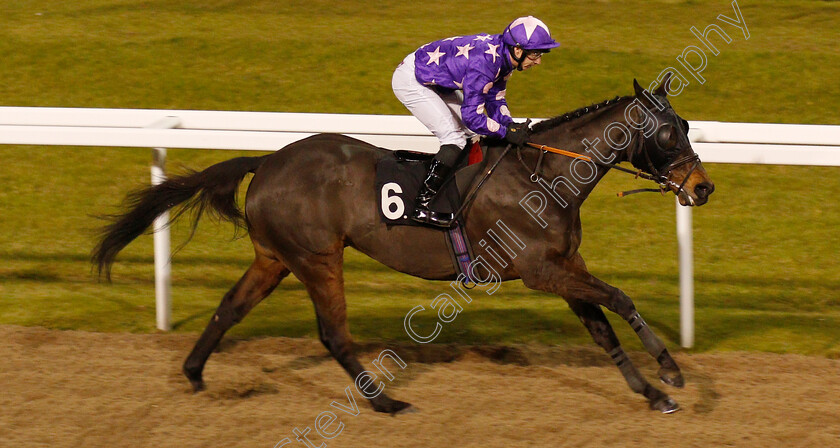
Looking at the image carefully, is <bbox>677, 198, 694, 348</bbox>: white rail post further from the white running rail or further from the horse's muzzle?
the horse's muzzle

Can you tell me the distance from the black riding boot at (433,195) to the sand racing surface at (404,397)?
78 cm

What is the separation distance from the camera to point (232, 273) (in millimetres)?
6180

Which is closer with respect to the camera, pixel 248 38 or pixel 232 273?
pixel 232 273

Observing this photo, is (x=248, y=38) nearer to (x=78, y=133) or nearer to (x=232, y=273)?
(x=232, y=273)

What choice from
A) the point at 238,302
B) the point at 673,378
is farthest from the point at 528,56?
the point at 238,302

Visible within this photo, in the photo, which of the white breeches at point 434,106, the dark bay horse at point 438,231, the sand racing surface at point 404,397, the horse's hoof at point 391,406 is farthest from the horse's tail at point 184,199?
the horse's hoof at point 391,406

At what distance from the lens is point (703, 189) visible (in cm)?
389

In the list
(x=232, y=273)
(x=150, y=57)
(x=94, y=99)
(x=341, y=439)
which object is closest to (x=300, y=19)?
(x=150, y=57)

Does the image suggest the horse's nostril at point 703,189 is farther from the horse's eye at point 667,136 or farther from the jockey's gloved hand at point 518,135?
the jockey's gloved hand at point 518,135

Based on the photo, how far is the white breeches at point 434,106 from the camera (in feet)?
13.5

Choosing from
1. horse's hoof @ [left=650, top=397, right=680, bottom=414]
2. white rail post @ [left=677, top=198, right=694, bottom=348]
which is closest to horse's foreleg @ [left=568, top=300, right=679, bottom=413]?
horse's hoof @ [left=650, top=397, right=680, bottom=414]

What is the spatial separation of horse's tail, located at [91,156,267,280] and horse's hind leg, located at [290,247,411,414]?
447 mm

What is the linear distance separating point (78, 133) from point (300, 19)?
20.5ft

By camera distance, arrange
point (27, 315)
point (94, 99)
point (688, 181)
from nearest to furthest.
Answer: point (688, 181)
point (27, 315)
point (94, 99)
